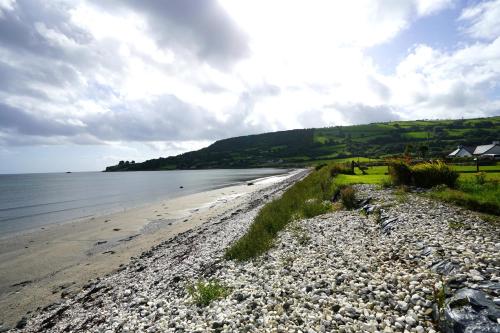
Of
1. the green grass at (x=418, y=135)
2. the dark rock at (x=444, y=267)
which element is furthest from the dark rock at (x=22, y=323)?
the green grass at (x=418, y=135)

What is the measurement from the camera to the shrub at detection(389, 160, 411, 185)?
2386cm

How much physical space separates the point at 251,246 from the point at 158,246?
1210 cm

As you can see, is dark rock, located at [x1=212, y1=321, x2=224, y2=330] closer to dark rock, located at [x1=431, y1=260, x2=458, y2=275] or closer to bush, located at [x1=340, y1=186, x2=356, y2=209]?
dark rock, located at [x1=431, y1=260, x2=458, y2=275]

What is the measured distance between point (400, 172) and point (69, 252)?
28.7 m

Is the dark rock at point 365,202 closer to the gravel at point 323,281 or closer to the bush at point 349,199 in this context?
the bush at point 349,199

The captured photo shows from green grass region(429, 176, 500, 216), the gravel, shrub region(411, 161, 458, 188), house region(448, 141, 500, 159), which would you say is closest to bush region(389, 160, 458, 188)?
shrub region(411, 161, 458, 188)

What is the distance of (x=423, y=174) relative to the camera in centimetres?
2239

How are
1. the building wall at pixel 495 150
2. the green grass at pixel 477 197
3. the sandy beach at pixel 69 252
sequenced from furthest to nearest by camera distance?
the building wall at pixel 495 150
the sandy beach at pixel 69 252
the green grass at pixel 477 197

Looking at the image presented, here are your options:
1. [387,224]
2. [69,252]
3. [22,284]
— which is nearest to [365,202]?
[387,224]

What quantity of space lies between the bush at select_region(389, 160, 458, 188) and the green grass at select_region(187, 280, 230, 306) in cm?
1883

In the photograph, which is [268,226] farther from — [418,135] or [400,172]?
[418,135]

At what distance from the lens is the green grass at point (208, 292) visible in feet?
31.9

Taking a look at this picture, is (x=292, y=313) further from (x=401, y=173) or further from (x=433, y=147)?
(x=433, y=147)

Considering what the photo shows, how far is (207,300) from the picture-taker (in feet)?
31.9
